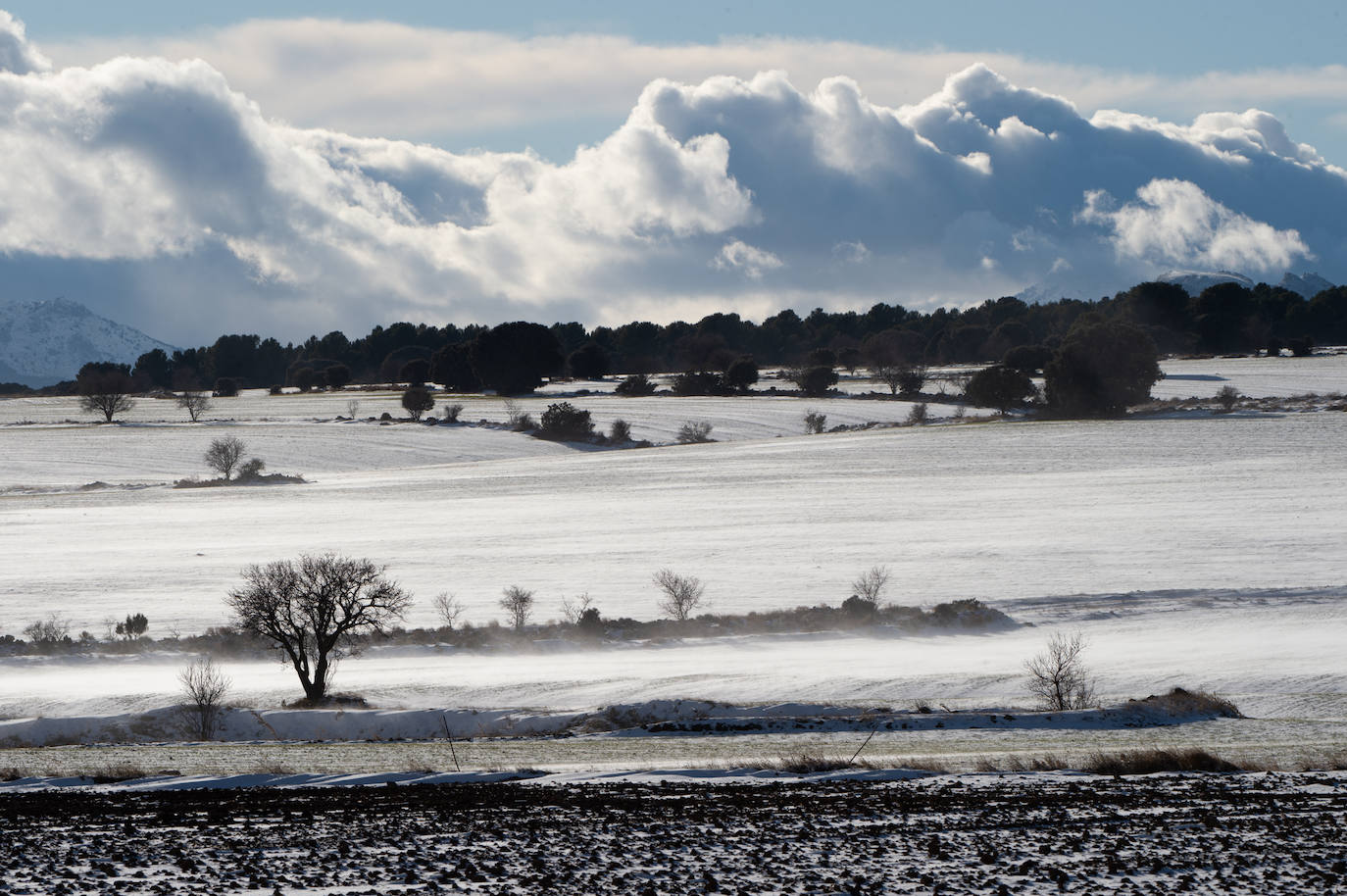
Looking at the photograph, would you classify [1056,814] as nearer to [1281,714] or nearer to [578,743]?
[578,743]

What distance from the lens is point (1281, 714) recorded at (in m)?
25.6

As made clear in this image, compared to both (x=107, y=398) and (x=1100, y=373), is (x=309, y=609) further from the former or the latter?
(x=107, y=398)

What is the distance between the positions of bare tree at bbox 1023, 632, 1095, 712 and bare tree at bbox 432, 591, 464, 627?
652 inches

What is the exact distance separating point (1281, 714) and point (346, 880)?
20244 millimetres

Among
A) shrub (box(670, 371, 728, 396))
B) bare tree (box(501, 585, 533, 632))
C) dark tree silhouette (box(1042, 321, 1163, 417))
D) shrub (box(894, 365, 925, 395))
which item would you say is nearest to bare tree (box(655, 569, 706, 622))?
bare tree (box(501, 585, 533, 632))

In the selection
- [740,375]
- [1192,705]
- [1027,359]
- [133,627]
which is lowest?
[1192,705]

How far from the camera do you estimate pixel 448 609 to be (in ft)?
130

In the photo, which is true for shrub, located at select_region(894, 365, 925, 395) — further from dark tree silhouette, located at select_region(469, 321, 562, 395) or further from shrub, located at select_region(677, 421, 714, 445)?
dark tree silhouette, located at select_region(469, 321, 562, 395)

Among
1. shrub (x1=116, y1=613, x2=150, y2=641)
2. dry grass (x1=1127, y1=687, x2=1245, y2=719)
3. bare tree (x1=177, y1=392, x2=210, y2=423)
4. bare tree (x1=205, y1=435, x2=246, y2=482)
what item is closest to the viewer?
dry grass (x1=1127, y1=687, x2=1245, y2=719)

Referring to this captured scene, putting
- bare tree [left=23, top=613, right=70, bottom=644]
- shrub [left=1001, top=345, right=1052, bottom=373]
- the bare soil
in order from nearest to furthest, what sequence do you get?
the bare soil
bare tree [left=23, top=613, right=70, bottom=644]
shrub [left=1001, top=345, right=1052, bottom=373]

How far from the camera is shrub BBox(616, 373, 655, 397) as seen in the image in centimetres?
12950

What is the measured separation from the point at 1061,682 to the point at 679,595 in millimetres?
14442

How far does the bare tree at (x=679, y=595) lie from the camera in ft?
126

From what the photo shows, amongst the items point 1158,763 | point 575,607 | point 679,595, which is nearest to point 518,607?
point 575,607
